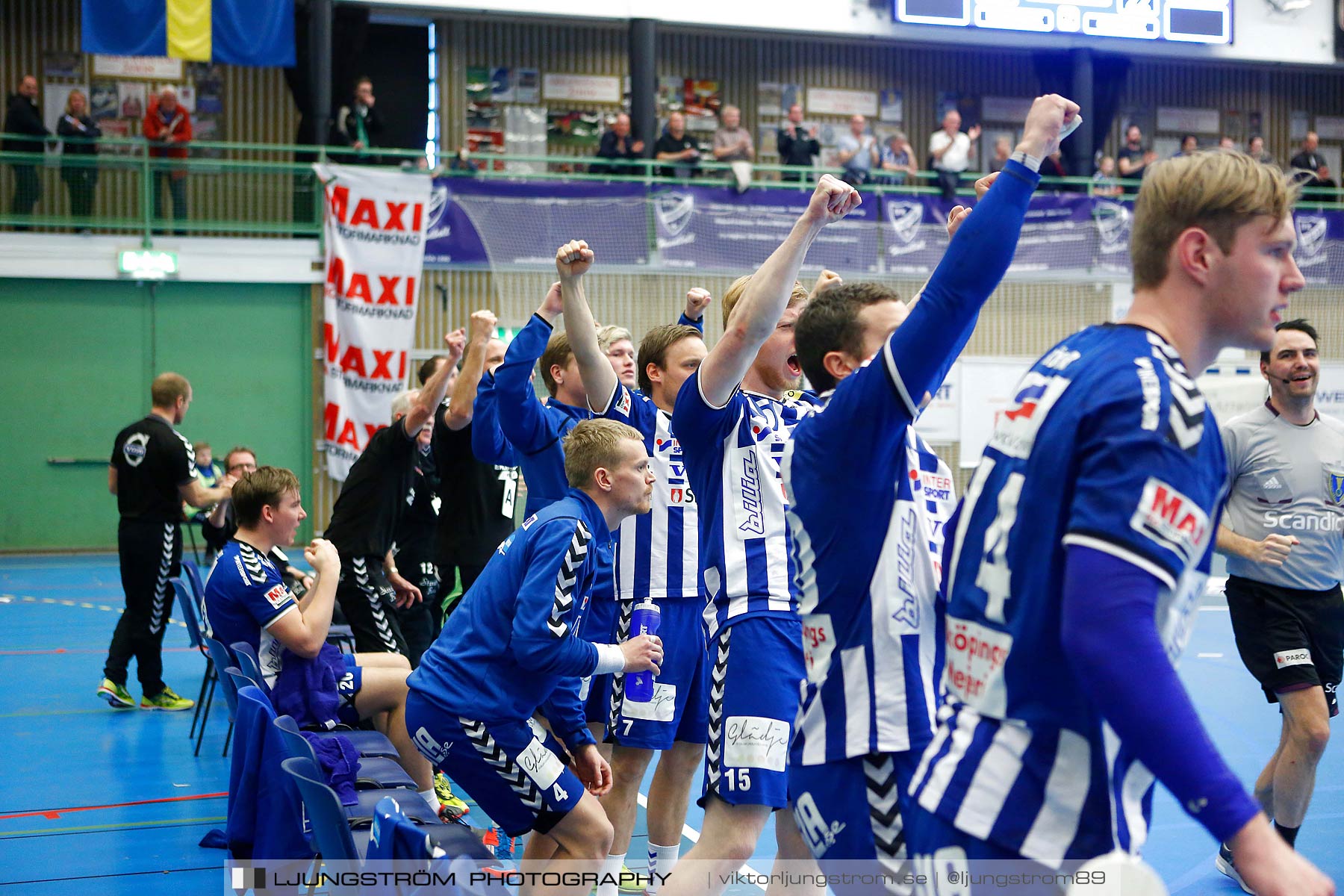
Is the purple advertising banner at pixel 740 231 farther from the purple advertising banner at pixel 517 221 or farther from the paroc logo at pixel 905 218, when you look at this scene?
the purple advertising banner at pixel 517 221

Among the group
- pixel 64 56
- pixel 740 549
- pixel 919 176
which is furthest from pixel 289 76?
pixel 740 549

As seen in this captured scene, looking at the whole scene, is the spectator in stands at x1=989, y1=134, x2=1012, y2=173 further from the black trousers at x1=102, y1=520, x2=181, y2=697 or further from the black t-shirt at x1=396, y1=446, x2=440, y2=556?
the black trousers at x1=102, y1=520, x2=181, y2=697

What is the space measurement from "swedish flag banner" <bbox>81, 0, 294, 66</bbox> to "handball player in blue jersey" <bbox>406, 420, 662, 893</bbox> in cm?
1288

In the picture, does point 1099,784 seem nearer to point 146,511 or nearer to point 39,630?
point 146,511

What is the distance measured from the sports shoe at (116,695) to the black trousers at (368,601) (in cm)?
213

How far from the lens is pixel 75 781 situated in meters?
5.92

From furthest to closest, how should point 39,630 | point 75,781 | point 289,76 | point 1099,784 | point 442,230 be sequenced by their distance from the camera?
point 289,76 → point 442,230 → point 39,630 → point 75,781 → point 1099,784

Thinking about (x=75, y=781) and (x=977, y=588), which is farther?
(x=75, y=781)

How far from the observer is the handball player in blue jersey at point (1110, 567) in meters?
1.50

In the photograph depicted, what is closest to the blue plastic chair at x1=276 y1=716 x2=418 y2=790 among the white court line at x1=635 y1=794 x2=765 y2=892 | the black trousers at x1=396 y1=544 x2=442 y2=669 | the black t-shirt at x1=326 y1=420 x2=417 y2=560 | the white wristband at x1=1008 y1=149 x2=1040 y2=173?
the white court line at x1=635 y1=794 x2=765 y2=892

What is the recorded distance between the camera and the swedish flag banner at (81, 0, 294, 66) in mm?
14039

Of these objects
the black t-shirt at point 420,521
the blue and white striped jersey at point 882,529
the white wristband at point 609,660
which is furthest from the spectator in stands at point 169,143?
the blue and white striped jersey at point 882,529

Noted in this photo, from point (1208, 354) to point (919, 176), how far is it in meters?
16.5

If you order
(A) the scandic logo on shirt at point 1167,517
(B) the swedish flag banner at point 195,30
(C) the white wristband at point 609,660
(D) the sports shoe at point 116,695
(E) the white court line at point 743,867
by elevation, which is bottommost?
(D) the sports shoe at point 116,695
